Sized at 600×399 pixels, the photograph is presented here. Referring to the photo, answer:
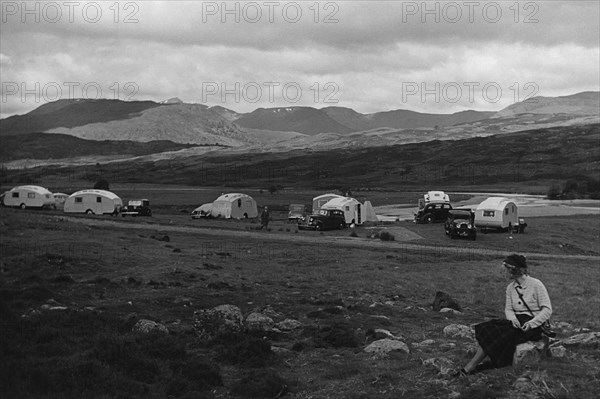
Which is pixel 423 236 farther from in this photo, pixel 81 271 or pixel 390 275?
pixel 81 271

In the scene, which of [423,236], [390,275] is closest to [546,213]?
[423,236]

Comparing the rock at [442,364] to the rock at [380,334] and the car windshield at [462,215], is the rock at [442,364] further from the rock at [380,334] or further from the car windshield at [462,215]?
the car windshield at [462,215]

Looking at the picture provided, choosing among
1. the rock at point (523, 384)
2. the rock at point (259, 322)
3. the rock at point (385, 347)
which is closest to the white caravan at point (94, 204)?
the rock at point (259, 322)

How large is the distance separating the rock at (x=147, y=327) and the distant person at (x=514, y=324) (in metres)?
8.46

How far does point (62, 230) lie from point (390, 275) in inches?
1097

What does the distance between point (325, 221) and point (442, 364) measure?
172 feet

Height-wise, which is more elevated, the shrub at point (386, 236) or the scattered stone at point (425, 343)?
the shrub at point (386, 236)

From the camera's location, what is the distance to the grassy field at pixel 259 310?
1291 centimetres

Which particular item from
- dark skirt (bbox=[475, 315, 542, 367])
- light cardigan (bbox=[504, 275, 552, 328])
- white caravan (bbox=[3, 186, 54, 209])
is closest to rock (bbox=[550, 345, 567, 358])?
dark skirt (bbox=[475, 315, 542, 367])

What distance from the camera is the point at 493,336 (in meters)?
12.5

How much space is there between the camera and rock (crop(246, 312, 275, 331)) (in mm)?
18797

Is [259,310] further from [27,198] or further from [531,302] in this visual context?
[27,198]

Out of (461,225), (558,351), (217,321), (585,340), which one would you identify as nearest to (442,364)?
(558,351)

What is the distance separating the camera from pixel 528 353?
41.3 feet
